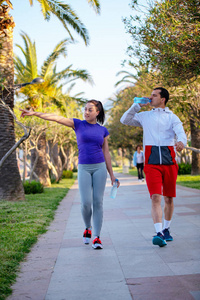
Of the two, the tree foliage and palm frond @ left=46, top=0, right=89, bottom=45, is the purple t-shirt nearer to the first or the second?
the tree foliage

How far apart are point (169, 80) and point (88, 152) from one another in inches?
307

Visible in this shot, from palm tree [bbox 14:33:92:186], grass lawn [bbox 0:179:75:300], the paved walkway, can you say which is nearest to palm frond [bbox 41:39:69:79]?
palm tree [bbox 14:33:92:186]

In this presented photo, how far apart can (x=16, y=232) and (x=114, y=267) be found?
2904mm

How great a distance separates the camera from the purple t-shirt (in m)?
5.45

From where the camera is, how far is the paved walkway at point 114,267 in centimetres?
354

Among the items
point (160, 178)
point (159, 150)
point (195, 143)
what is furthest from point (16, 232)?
point (195, 143)

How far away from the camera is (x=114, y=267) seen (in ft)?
14.4

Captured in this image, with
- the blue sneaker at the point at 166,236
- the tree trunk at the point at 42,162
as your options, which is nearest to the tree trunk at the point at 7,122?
the blue sneaker at the point at 166,236

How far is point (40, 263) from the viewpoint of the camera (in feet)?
15.7

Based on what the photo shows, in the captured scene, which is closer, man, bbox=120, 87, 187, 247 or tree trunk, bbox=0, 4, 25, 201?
man, bbox=120, 87, 187, 247

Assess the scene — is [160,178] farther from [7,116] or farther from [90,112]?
[7,116]

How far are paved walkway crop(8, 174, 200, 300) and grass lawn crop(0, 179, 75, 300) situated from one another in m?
0.12

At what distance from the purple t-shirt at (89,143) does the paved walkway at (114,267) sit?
48.3 inches

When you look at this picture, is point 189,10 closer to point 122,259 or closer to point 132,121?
point 132,121
